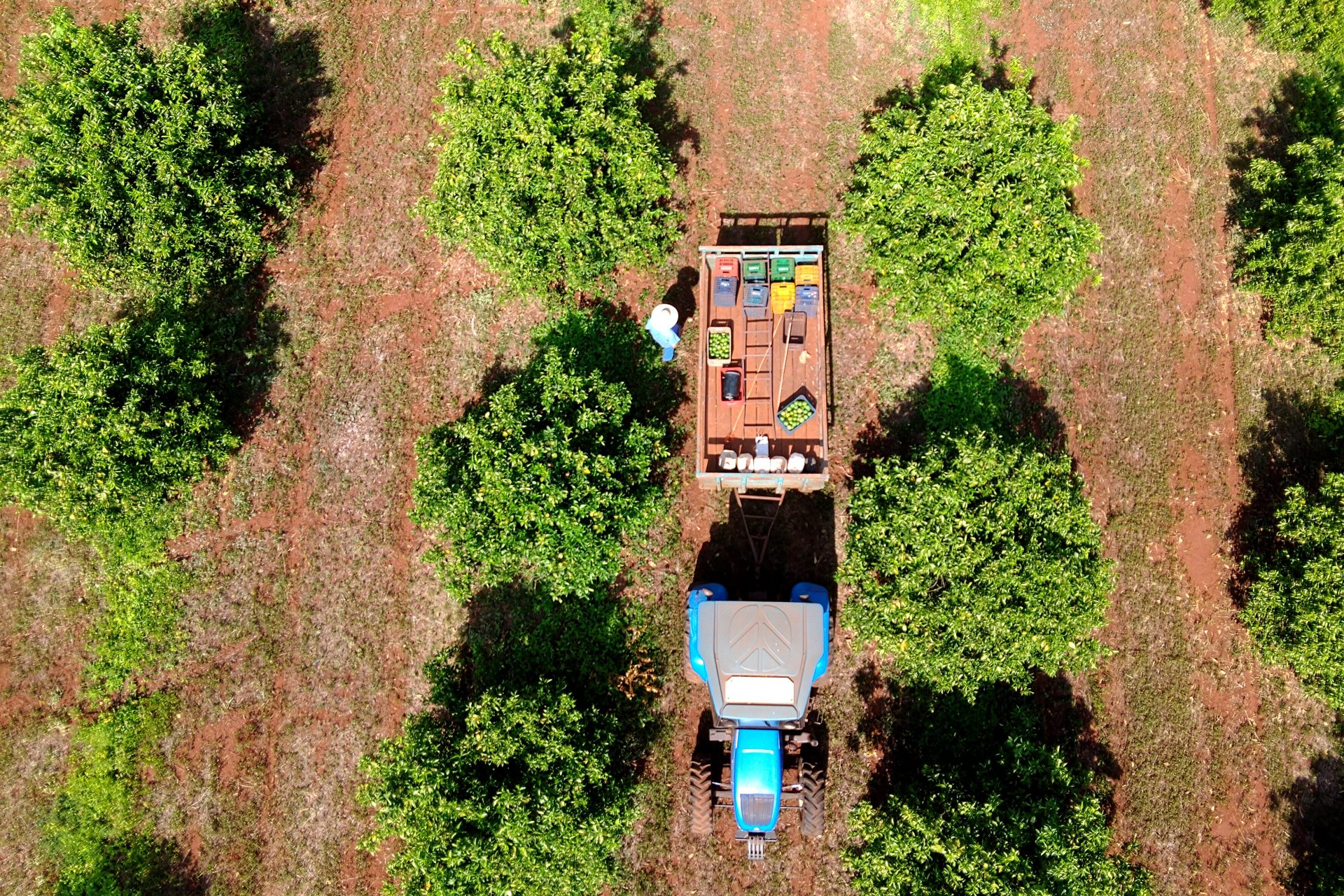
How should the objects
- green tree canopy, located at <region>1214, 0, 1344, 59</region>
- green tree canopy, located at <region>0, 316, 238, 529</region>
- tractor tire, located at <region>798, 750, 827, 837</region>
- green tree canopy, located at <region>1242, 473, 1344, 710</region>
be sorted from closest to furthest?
green tree canopy, located at <region>1242, 473, 1344, 710</region> → green tree canopy, located at <region>0, 316, 238, 529</region> → tractor tire, located at <region>798, 750, 827, 837</region> → green tree canopy, located at <region>1214, 0, 1344, 59</region>

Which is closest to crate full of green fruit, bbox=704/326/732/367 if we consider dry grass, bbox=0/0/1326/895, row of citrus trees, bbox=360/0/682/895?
row of citrus trees, bbox=360/0/682/895

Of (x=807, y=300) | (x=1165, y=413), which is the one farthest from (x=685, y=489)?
(x=1165, y=413)

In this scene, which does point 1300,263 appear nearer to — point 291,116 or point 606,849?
point 606,849

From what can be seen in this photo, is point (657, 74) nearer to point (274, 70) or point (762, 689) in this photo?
point (274, 70)

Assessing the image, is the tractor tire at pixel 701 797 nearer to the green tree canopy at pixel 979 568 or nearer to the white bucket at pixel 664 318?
the green tree canopy at pixel 979 568

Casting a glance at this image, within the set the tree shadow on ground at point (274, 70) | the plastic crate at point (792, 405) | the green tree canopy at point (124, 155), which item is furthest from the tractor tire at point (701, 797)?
the tree shadow on ground at point (274, 70)

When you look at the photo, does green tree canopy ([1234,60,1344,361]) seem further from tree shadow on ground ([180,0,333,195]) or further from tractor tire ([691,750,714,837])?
tree shadow on ground ([180,0,333,195])
